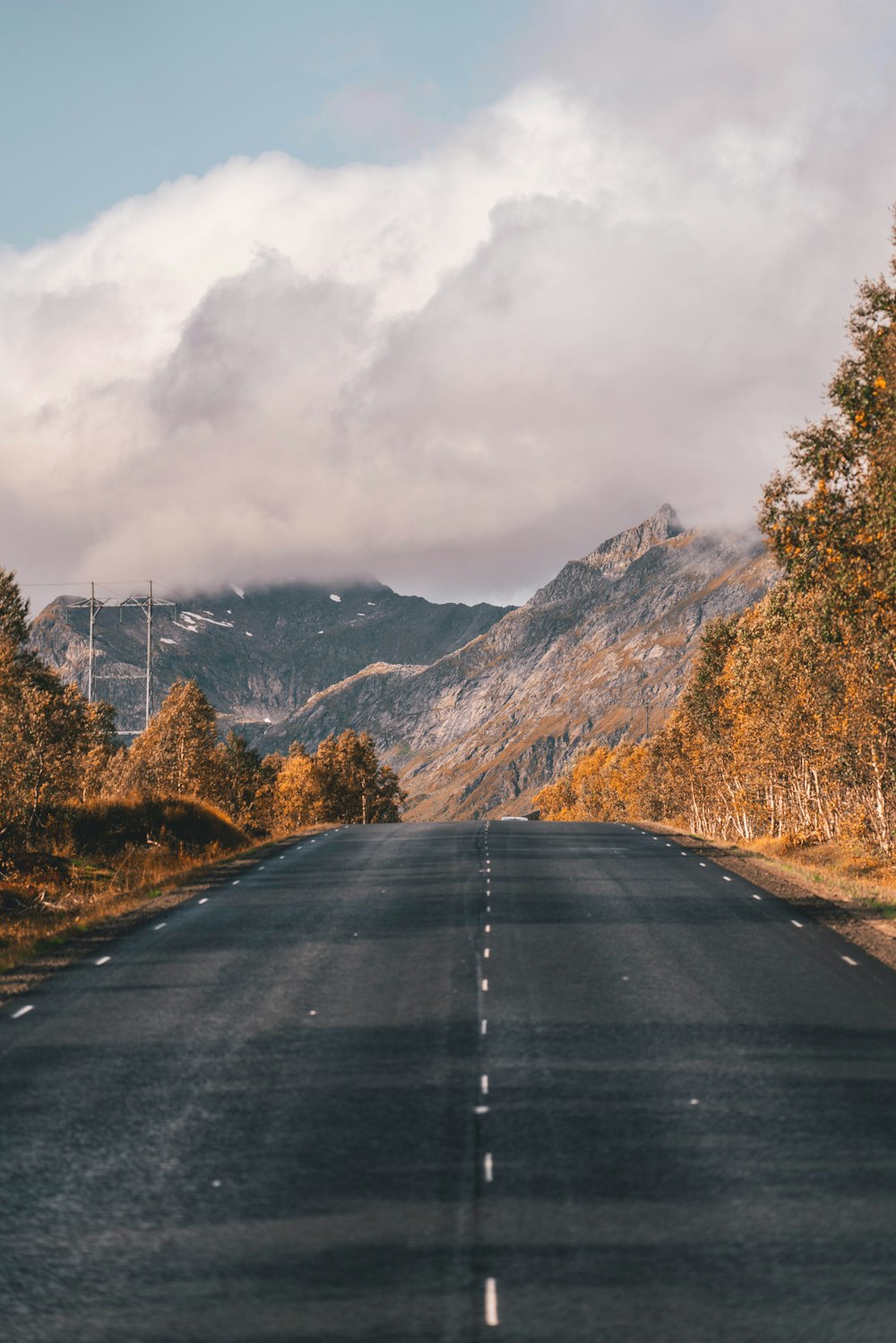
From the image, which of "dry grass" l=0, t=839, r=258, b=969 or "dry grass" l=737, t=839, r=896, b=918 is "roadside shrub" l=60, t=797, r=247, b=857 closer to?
"dry grass" l=0, t=839, r=258, b=969

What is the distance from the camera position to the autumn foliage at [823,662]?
23.1 meters

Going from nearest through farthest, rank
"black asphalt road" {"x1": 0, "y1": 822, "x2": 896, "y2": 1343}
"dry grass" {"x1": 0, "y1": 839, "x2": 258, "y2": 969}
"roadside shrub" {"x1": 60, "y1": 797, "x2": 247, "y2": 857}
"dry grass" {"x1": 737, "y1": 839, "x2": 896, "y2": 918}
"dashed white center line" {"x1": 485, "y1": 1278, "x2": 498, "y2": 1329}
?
"dashed white center line" {"x1": 485, "y1": 1278, "x2": 498, "y2": 1329}, "black asphalt road" {"x1": 0, "y1": 822, "x2": 896, "y2": 1343}, "dry grass" {"x1": 0, "y1": 839, "x2": 258, "y2": 969}, "dry grass" {"x1": 737, "y1": 839, "x2": 896, "y2": 918}, "roadside shrub" {"x1": 60, "y1": 797, "x2": 247, "y2": 857}

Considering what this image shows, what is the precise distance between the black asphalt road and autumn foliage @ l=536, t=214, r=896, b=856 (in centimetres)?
878

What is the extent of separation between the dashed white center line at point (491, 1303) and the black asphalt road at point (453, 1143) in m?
0.01

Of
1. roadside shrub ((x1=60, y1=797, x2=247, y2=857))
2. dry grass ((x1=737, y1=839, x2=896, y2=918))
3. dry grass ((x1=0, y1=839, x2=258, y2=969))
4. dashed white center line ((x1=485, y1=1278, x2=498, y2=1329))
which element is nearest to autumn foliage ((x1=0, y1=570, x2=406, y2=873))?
roadside shrub ((x1=60, y1=797, x2=247, y2=857))

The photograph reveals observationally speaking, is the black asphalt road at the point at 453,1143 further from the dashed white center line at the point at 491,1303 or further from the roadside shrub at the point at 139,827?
the roadside shrub at the point at 139,827

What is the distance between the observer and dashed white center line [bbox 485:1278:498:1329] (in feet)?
21.3

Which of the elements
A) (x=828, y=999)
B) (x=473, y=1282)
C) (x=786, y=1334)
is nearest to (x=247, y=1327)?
(x=473, y=1282)

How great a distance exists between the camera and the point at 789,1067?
11.5 metres

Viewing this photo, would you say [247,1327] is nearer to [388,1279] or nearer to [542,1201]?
[388,1279]

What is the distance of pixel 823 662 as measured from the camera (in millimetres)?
40625

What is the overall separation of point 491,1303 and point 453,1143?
2.66 m

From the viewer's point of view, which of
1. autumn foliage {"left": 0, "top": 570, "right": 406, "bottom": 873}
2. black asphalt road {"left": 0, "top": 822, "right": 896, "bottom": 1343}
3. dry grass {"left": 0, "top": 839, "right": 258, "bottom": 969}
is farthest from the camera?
autumn foliage {"left": 0, "top": 570, "right": 406, "bottom": 873}

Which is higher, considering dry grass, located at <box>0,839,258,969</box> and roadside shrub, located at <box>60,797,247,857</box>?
roadside shrub, located at <box>60,797,247,857</box>
